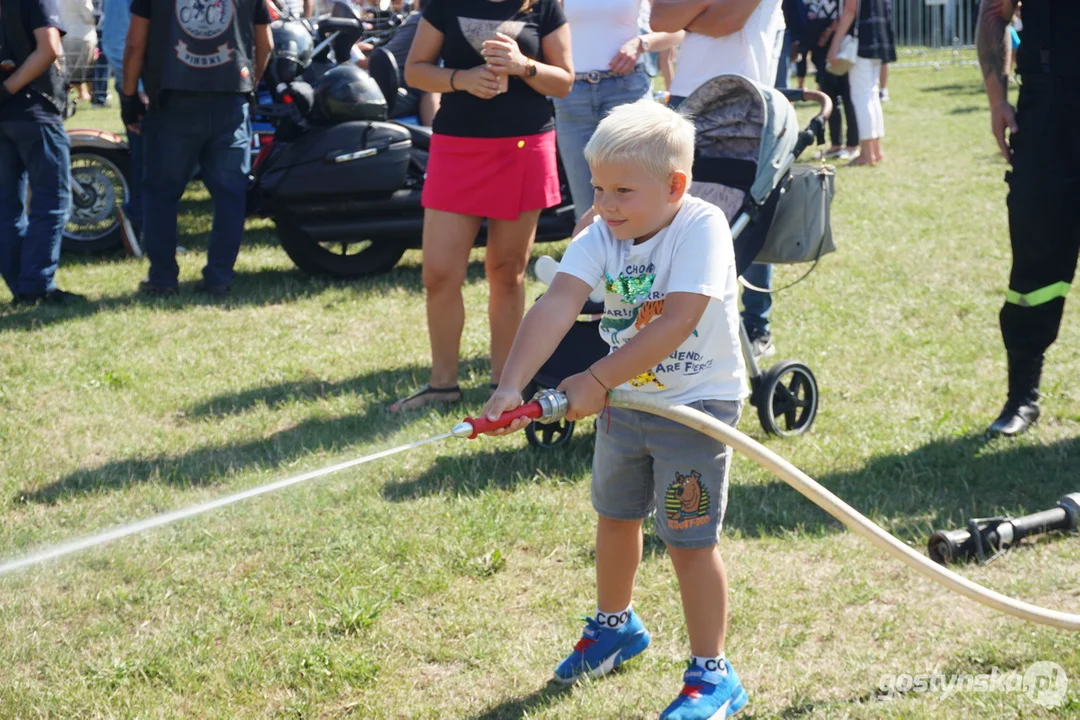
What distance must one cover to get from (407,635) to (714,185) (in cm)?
228

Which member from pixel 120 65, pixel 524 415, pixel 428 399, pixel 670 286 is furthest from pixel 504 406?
pixel 120 65

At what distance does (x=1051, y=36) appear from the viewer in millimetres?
4789

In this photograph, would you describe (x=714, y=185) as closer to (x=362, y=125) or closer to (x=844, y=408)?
(x=844, y=408)

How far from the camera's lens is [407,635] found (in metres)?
3.73

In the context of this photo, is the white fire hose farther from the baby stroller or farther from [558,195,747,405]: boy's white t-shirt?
the baby stroller

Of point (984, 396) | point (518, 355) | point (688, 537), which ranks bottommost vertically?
point (984, 396)

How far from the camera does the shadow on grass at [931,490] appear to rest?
4.43 m

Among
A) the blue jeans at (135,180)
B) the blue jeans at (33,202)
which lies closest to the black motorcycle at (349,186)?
the blue jeans at (135,180)

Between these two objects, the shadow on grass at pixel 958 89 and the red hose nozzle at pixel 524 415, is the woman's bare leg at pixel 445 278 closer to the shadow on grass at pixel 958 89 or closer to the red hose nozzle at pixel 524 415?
the red hose nozzle at pixel 524 415

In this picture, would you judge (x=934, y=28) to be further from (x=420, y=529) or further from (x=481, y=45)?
(x=420, y=529)

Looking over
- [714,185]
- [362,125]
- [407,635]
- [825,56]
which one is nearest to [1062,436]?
[714,185]

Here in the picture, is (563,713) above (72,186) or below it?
below

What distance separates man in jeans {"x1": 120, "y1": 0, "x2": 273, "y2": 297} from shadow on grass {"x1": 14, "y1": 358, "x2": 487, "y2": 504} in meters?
2.38

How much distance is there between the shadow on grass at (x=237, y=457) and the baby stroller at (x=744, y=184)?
0.85m
